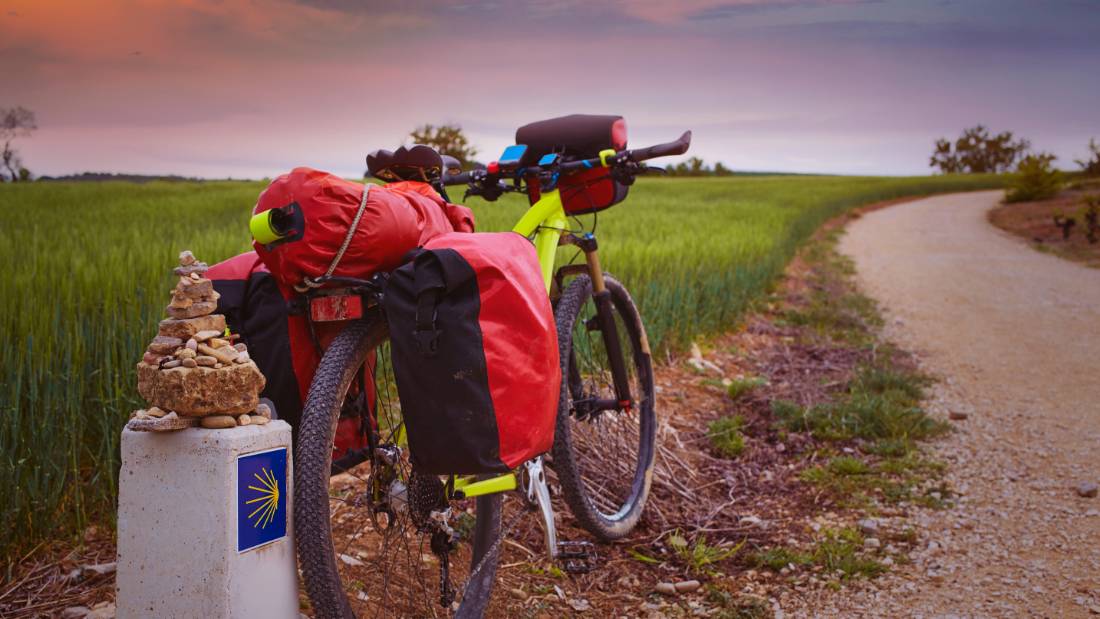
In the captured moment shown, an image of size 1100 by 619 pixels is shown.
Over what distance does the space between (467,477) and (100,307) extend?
2.55m

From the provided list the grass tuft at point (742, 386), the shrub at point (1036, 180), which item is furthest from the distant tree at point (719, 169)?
the grass tuft at point (742, 386)

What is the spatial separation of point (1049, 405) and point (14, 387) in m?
5.03

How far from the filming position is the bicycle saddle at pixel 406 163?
2352mm

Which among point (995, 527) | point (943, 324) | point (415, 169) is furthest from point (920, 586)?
point (943, 324)

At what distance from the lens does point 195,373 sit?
1589 mm

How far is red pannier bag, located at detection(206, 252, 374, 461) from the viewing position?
201 cm

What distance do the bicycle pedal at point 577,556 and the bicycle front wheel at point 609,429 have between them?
0.28 ft

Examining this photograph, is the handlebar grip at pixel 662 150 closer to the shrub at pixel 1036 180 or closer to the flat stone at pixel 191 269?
the flat stone at pixel 191 269

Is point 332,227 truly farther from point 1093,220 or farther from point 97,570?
point 1093,220

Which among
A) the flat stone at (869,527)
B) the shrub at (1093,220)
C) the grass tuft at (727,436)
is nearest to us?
the flat stone at (869,527)

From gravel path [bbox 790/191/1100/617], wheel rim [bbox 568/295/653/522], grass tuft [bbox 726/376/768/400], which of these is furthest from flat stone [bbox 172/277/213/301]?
grass tuft [bbox 726/376/768/400]

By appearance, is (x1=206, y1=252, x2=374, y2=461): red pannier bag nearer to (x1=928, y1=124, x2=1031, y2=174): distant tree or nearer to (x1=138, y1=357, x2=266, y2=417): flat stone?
Answer: (x1=138, y1=357, x2=266, y2=417): flat stone

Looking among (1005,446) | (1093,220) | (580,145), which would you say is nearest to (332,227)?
(580,145)

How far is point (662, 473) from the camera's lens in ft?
11.9
